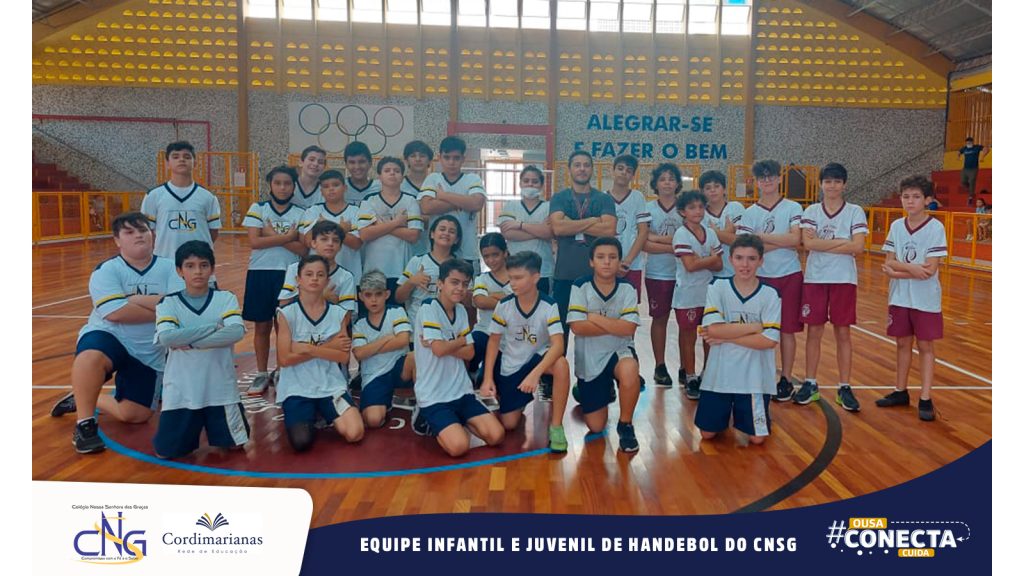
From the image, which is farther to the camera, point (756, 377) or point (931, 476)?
point (756, 377)

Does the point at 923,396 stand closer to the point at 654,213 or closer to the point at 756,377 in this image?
the point at 756,377

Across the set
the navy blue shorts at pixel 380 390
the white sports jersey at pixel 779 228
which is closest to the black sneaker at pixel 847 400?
the white sports jersey at pixel 779 228

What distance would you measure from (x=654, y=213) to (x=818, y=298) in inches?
42.2

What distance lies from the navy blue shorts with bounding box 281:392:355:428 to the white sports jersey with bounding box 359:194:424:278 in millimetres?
895

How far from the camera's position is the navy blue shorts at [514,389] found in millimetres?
3592

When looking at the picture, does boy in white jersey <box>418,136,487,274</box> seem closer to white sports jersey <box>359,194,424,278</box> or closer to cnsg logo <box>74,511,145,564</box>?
white sports jersey <box>359,194,424,278</box>

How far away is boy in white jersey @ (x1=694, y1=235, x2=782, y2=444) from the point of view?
343 cm

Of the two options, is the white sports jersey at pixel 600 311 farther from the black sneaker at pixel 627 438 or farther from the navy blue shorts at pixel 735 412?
the navy blue shorts at pixel 735 412

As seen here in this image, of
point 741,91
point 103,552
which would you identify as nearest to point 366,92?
point 741,91

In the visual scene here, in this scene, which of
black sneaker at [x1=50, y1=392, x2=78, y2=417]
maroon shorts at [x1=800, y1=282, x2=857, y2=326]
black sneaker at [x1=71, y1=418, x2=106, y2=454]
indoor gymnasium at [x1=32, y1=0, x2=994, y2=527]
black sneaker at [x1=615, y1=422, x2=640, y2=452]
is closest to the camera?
indoor gymnasium at [x1=32, y1=0, x2=994, y2=527]

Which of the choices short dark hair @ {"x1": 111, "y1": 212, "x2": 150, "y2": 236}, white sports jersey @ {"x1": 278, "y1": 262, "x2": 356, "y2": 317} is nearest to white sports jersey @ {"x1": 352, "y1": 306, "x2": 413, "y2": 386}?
white sports jersey @ {"x1": 278, "y1": 262, "x2": 356, "y2": 317}

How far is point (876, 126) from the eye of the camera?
53.8 ft

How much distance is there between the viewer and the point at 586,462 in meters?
3.20

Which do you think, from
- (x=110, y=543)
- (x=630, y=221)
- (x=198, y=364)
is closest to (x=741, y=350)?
(x=630, y=221)
